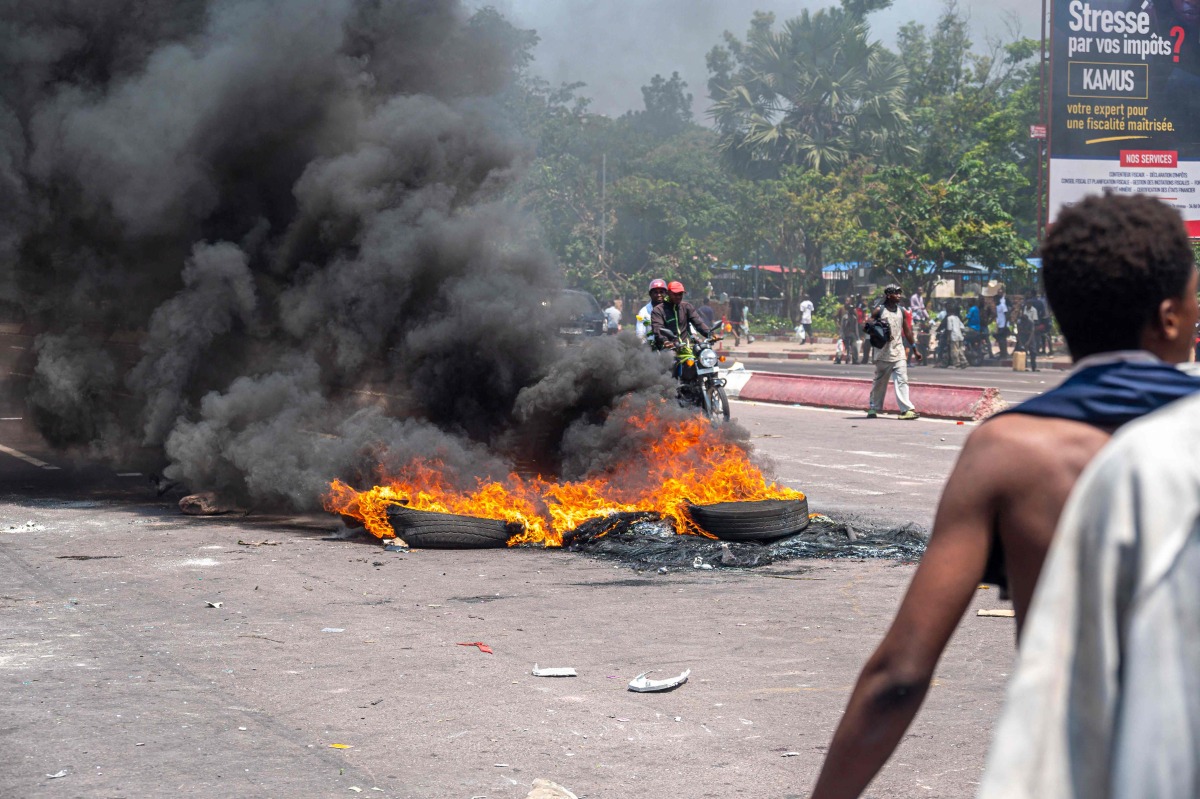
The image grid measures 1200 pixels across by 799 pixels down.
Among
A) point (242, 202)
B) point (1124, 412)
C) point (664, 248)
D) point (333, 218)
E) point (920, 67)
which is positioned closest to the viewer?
point (1124, 412)

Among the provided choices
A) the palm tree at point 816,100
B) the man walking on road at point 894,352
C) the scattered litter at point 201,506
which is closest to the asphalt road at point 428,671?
the scattered litter at point 201,506

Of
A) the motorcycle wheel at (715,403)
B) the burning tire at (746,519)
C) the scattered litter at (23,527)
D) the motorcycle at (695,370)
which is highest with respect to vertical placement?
the motorcycle at (695,370)

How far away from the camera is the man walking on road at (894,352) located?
1773 centimetres

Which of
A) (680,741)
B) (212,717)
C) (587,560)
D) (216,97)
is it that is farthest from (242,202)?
(680,741)

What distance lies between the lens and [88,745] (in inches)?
188

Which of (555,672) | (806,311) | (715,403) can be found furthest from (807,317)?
(555,672)

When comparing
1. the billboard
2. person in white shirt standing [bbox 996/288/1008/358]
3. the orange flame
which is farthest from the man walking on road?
person in white shirt standing [bbox 996/288/1008/358]

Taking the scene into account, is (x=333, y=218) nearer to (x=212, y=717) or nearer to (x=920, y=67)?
(x=212, y=717)

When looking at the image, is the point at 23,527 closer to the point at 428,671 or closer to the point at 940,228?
the point at 428,671

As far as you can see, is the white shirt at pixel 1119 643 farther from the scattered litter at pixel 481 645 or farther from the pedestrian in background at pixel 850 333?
the pedestrian in background at pixel 850 333

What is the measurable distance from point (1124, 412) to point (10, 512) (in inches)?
409

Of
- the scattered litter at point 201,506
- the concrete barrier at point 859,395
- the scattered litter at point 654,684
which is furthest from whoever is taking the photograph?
the concrete barrier at point 859,395

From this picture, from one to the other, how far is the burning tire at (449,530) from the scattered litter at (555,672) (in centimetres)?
324

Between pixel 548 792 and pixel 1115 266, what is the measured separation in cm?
274
